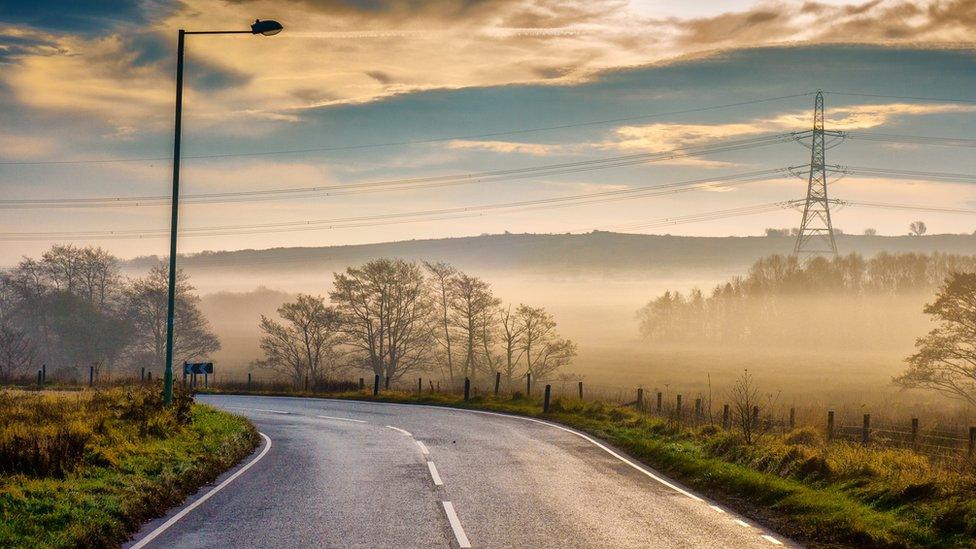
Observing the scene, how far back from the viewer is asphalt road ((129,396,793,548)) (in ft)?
33.7

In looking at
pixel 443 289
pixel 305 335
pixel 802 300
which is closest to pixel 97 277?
pixel 305 335

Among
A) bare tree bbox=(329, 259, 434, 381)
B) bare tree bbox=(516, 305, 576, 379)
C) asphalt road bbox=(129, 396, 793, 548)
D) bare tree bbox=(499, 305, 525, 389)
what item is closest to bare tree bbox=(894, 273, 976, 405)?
bare tree bbox=(516, 305, 576, 379)

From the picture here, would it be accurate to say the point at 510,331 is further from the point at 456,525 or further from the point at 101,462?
the point at 456,525

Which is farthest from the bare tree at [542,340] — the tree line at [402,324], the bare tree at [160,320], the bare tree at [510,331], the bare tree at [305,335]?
the bare tree at [160,320]

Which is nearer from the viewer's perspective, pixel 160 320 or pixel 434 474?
pixel 434 474

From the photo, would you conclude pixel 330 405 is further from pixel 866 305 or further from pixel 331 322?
pixel 866 305

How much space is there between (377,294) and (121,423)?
58018 millimetres

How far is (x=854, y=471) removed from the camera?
14500 mm

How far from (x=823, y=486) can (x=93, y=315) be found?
3145 inches

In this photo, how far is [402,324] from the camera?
74.3 metres

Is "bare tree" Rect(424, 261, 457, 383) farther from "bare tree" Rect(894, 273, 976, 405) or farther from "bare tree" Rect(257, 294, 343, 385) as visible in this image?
"bare tree" Rect(894, 273, 976, 405)

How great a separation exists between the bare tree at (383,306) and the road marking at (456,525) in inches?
2409

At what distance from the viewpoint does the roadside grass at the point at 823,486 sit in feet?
35.5

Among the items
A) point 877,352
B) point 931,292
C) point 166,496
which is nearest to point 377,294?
point 166,496
